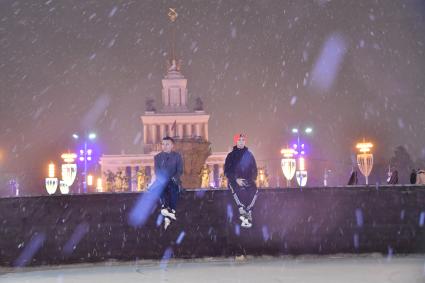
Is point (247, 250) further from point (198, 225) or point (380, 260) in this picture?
point (380, 260)

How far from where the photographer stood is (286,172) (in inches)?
1807

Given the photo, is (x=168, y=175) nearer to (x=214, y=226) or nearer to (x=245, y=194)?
(x=214, y=226)

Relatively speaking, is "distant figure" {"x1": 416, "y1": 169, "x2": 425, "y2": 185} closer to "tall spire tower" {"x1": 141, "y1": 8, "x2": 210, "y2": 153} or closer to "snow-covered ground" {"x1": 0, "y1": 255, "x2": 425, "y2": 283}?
"snow-covered ground" {"x1": 0, "y1": 255, "x2": 425, "y2": 283}

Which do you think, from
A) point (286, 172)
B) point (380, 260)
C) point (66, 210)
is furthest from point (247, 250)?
point (286, 172)

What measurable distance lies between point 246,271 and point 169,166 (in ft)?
8.79

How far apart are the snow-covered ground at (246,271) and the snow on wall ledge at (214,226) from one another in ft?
0.78

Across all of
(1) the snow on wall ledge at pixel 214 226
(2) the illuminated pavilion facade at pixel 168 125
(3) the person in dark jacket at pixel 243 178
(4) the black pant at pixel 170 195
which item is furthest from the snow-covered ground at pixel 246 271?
(2) the illuminated pavilion facade at pixel 168 125

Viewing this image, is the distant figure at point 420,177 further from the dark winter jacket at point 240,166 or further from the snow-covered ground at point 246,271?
the dark winter jacket at point 240,166

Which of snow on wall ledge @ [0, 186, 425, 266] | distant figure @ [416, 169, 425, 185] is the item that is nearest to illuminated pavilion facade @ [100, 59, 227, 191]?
distant figure @ [416, 169, 425, 185]

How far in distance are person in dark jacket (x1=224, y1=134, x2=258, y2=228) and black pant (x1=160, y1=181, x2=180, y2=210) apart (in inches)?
42.8

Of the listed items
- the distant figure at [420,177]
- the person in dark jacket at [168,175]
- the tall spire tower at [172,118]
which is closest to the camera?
the person in dark jacket at [168,175]

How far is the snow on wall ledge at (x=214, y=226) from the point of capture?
463 inches

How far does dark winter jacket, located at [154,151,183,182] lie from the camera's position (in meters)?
11.7

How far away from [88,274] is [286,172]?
36.2m
